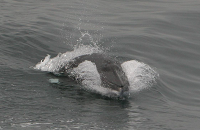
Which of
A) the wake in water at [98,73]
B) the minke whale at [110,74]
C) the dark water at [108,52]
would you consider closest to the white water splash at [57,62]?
the wake in water at [98,73]

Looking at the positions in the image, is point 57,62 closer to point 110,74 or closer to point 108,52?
point 110,74

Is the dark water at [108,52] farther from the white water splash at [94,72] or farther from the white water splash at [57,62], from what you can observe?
the white water splash at [57,62]

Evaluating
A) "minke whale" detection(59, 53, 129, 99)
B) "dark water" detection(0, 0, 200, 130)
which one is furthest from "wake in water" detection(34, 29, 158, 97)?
"dark water" detection(0, 0, 200, 130)

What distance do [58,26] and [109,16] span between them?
3.67m

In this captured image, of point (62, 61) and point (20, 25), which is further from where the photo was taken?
point (20, 25)

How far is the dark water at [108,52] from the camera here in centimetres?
919

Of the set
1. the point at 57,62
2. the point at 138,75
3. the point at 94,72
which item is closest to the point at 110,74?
the point at 94,72

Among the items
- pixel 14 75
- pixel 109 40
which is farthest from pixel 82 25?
pixel 14 75

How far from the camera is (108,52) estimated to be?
15984 millimetres

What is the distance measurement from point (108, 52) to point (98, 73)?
4748mm

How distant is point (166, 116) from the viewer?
10047mm

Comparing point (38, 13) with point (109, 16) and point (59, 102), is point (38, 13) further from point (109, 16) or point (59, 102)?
point (59, 102)

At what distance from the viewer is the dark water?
919 centimetres

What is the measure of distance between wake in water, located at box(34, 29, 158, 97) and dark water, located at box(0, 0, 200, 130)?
0.27 metres
